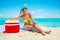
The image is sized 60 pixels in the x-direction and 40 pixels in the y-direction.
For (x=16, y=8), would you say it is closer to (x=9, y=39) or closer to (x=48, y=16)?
(x=48, y=16)

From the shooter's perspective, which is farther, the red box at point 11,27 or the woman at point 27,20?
the woman at point 27,20

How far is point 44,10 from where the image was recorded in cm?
572

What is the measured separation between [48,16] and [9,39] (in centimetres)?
394

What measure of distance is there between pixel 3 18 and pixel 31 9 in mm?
1252

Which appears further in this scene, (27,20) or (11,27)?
(27,20)

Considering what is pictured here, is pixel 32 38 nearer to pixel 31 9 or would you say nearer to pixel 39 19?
pixel 31 9

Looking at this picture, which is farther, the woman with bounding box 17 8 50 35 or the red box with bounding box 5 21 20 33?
the woman with bounding box 17 8 50 35

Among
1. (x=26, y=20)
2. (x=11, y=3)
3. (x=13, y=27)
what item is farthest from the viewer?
(x=11, y=3)

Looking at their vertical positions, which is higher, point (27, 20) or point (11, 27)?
point (27, 20)

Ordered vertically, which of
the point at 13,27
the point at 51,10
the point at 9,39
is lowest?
the point at 9,39

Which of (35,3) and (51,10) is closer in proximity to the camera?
(35,3)

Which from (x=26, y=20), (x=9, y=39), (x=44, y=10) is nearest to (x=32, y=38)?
(x=9, y=39)

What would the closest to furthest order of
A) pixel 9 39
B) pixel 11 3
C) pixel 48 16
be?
pixel 9 39, pixel 11 3, pixel 48 16

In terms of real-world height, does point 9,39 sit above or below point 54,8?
below
